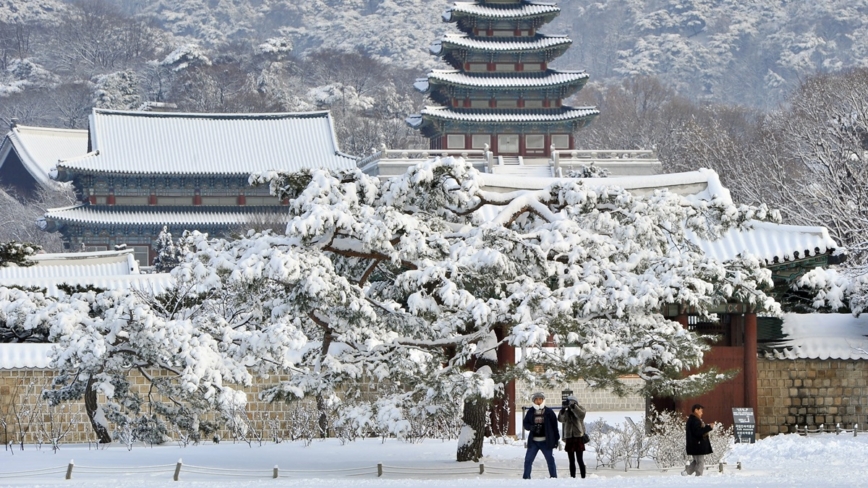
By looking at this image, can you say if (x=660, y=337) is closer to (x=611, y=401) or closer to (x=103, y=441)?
(x=103, y=441)

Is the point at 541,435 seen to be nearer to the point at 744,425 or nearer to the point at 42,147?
the point at 744,425

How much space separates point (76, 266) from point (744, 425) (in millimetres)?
22172

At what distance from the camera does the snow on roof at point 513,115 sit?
56.2 metres

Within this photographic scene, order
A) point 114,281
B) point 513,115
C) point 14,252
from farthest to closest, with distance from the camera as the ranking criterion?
point 513,115 < point 114,281 < point 14,252

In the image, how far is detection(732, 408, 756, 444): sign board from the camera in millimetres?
20266

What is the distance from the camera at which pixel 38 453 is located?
18656 mm

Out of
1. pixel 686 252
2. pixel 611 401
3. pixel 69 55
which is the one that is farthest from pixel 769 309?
pixel 69 55

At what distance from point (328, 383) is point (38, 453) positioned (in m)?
5.00

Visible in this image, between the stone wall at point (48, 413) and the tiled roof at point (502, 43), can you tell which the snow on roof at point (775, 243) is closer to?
the stone wall at point (48, 413)

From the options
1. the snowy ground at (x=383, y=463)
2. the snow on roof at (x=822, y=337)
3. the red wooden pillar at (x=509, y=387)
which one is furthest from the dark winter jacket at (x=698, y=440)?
the snow on roof at (x=822, y=337)

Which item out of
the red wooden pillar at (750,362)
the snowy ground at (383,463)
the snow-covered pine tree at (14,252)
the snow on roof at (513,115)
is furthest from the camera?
the snow on roof at (513,115)

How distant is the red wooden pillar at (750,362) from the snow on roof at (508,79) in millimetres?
35108

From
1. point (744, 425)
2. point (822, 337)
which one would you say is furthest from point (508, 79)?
point (744, 425)

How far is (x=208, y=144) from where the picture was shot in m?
56.6
